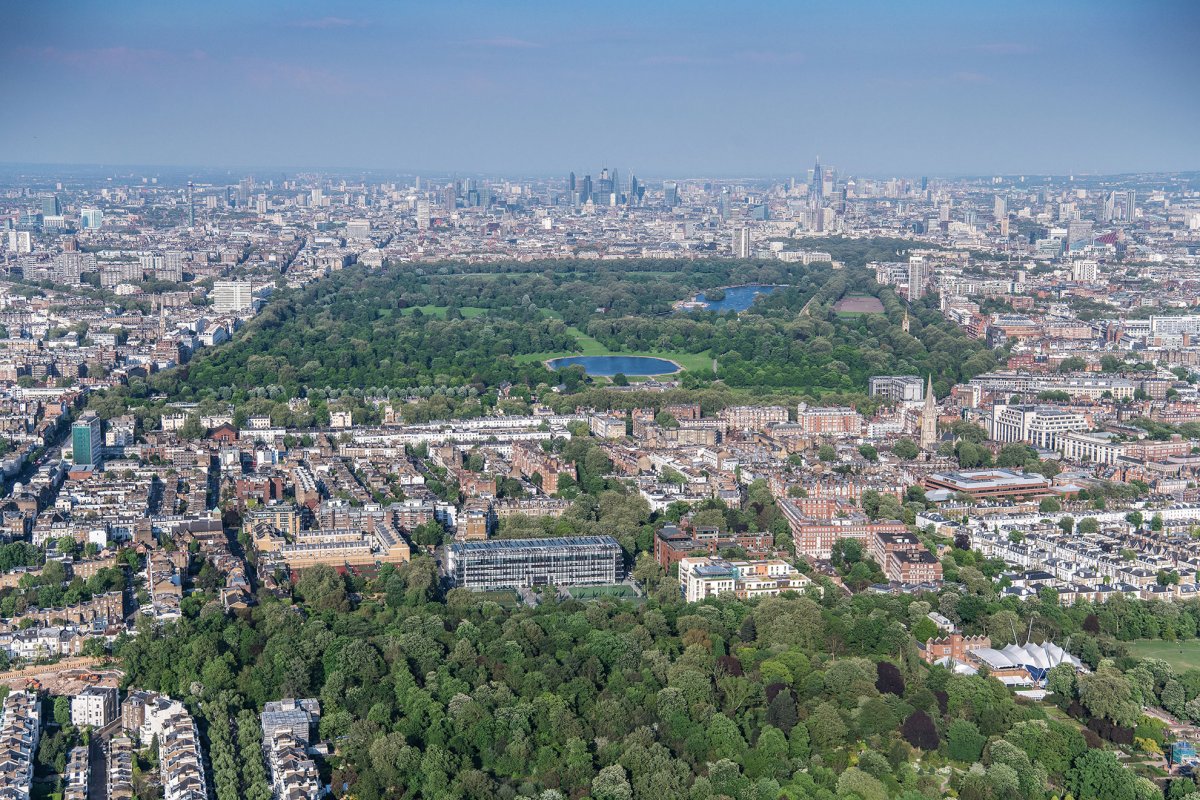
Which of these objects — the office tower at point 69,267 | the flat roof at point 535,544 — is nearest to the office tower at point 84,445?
the flat roof at point 535,544

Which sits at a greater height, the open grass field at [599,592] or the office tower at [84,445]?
the office tower at [84,445]

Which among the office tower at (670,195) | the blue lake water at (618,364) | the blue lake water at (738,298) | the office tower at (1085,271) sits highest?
the office tower at (670,195)

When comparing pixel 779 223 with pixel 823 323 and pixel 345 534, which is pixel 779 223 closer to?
pixel 823 323

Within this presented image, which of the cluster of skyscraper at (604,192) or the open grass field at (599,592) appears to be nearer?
the open grass field at (599,592)

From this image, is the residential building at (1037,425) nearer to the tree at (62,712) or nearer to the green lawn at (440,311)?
the tree at (62,712)

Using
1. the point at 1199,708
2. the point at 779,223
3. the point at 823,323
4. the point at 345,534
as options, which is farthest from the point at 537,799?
the point at 779,223

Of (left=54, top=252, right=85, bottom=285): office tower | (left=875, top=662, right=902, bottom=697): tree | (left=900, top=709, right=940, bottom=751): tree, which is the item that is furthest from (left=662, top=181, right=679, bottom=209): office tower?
(left=900, top=709, right=940, bottom=751): tree
